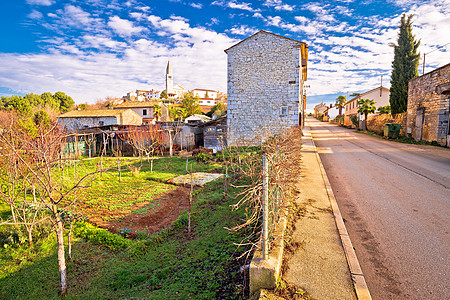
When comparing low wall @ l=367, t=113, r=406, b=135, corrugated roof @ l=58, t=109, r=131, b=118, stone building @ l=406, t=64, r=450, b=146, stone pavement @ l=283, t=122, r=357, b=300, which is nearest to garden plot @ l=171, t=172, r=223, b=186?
stone pavement @ l=283, t=122, r=357, b=300

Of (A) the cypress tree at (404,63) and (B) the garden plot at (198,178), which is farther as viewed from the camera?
(A) the cypress tree at (404,63)

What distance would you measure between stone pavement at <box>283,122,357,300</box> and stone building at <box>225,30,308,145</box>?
13868 mm

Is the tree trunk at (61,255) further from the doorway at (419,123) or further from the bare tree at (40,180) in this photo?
the doorway at (419,123)

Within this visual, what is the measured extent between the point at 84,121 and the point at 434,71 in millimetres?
42194

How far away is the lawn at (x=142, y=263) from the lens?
3.79 m

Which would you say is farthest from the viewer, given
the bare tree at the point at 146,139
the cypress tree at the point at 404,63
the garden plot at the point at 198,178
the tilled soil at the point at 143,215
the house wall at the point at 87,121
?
the house wall at the point at 87,121

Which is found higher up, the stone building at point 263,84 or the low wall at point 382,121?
the stone building at point 263,84

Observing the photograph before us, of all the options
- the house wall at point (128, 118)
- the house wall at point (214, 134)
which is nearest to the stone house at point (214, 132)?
the house wall at point (214, 134)

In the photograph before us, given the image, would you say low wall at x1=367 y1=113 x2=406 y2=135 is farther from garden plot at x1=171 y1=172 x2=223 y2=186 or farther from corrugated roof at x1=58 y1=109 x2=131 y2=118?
corrugated roof at x1=58 y1=109 x2=131 y2=118

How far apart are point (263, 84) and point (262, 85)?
117mm

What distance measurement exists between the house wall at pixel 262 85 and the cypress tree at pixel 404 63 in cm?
1791

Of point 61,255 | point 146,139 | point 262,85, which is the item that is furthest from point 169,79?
point 61,255

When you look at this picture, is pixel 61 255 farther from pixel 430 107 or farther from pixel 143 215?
pixel 430 107

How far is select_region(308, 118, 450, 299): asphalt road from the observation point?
341 centimetres
